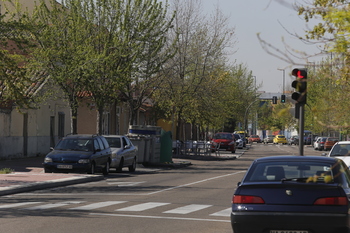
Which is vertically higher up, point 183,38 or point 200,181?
point 183,38

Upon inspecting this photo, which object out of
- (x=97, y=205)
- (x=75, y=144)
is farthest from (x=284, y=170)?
(x=75, y=144)

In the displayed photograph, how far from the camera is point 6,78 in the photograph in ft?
70.9

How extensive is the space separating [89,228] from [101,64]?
75.2 feet

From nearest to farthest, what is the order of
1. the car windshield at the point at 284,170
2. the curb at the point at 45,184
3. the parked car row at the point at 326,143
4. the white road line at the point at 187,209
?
1. the car windshield at the point at 284,170
2. the white road line at the point at 187,209
3. the curb at the point at 45,184
4. the parked car row at the point at 326,143

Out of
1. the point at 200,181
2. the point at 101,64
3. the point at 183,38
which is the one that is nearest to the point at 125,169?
the point at 101,64

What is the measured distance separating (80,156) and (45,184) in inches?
214

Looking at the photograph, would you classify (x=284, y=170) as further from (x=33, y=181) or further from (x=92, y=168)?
(x=92, y=168)

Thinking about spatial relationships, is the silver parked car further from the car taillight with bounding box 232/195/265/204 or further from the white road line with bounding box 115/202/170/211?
the car taillight with bounding box 232/195/265/204

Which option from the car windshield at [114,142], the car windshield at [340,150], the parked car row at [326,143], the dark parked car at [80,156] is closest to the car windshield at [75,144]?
the dark parked car at [80,156]

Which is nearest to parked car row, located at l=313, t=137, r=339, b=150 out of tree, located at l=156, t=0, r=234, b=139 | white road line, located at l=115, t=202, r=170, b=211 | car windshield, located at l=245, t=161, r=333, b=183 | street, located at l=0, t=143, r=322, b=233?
tree, located at l=156, t=0, r=234, b=139

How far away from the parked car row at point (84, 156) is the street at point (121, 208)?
149 inches

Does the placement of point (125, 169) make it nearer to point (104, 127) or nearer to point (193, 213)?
point (193, 213)

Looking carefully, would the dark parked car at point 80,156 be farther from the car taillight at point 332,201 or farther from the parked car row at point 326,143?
the parked car row at point 326,143

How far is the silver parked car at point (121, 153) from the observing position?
30.7 metres
